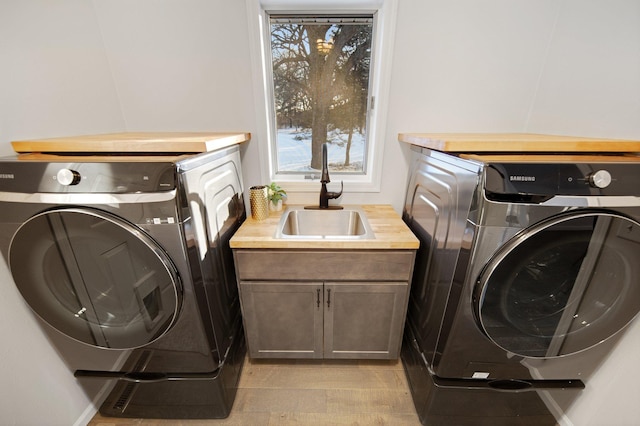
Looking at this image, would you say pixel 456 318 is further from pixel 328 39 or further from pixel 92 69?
pixel 92 69

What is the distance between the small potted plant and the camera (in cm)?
155

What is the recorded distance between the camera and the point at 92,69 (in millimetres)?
1307

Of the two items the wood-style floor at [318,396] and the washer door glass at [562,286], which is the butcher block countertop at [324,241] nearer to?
the washer door glass at [562,286]

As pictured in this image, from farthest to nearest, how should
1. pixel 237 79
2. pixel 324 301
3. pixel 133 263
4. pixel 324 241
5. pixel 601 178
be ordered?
pixel 237 79 → pixel 324 301 → pixel 324 241 → pixel 133 263 → pixel 601 178

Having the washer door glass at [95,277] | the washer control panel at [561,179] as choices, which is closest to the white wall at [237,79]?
the washer door glass at [95,277]

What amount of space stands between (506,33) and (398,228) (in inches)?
48.6

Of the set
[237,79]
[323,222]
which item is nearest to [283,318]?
[323,222]

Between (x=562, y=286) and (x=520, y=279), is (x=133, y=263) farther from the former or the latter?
(x=562, y=286)

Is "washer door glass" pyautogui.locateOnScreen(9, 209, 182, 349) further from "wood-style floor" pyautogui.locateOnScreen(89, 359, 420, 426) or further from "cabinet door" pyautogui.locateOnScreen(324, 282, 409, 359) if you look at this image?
"cabinet door" pyautogui.locateOnScreen(324, 282, 409, 359)

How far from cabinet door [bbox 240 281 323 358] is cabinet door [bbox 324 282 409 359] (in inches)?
2.6

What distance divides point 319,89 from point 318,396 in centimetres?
183

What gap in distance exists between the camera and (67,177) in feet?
2.65

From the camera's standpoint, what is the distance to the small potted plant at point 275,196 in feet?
5.08

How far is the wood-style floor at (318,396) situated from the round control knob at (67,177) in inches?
49.1
